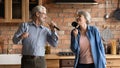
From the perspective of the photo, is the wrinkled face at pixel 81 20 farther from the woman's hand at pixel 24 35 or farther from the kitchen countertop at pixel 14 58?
the kitchen countertop at pixel 14 58

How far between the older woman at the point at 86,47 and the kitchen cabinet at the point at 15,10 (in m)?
1.40

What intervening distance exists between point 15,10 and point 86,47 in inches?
67.2

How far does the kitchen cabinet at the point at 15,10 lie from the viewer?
14.2 feet

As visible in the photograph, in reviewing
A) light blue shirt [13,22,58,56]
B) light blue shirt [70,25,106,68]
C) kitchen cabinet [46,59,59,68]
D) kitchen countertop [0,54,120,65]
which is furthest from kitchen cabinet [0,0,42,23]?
light blue shirt [70,25,106,68]

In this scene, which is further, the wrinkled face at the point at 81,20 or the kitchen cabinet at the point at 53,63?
the kitchen cabinet at the point at 53,63

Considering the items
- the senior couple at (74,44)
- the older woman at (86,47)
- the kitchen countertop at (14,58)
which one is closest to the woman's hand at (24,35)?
the senior couple at (74,44)

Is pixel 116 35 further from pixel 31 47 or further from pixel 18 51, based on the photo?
pixel 31 47

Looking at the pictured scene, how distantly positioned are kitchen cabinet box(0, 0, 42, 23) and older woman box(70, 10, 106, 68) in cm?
140

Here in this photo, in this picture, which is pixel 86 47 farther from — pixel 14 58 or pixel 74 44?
pixel 14 58

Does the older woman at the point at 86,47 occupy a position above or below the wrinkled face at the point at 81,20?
below

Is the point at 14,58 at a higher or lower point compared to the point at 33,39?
lower

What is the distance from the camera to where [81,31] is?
127 inches

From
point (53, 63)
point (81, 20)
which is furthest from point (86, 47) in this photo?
point (53, 63)

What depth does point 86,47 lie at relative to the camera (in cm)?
313
